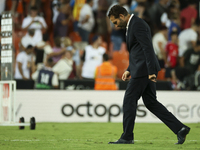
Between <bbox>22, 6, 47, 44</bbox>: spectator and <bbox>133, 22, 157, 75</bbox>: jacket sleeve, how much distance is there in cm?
807

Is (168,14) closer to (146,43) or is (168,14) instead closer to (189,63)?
(189,63)

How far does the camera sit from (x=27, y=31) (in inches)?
500

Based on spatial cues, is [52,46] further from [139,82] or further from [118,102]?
[139,82]

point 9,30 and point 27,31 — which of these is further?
point 27,31

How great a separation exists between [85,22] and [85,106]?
11.8ft

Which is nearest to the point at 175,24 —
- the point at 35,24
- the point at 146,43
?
the point at 35,24

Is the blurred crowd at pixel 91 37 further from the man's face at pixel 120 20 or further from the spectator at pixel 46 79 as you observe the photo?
the man's face at pixel 120 20

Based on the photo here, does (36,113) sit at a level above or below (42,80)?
below

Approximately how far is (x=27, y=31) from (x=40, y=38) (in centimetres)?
48

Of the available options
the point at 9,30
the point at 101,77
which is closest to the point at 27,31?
the point at 101,77

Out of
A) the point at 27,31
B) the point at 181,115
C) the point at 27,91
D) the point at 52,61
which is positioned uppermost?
the point at 27,31

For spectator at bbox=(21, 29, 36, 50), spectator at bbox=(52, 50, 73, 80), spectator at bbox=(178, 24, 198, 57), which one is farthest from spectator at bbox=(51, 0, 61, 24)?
spectator at bbox=(178, 24, 198, 57)

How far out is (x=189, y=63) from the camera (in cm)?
1254

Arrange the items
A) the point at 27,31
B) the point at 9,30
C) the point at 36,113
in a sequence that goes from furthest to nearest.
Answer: the point at 27,31 → the point at 36,113 → the point at 9,30
